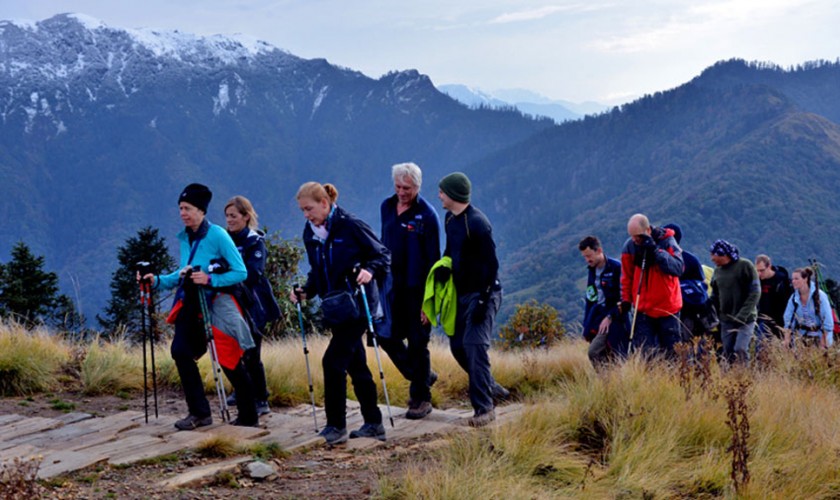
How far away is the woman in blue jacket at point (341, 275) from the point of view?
6.11 m

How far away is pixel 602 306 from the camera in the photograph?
8523mm

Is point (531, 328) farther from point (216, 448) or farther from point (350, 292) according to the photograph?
point (216, 448)

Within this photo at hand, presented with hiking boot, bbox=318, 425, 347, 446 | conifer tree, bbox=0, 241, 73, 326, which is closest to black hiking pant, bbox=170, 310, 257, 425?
hiking boot, bbox=318, 425, 347, 446

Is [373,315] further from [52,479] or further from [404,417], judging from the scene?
[52,479]

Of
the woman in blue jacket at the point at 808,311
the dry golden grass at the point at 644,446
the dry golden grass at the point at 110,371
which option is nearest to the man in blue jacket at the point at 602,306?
the dry golden grass at the point at 644,446

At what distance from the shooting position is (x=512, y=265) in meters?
165

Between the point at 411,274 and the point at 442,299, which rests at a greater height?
the point at 411,274

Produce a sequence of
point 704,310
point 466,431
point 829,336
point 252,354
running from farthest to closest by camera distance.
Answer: point 829,336 < point 704,310 < point 252,354 < point 466,431

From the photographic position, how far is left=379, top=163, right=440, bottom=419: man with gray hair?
7004mm

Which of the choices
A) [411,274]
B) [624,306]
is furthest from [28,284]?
[624,306]

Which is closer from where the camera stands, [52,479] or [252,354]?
[52,479]

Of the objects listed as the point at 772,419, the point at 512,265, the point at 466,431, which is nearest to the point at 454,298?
the point at 466,431

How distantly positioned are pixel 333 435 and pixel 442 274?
149 centimetres

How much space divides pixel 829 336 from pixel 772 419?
4.61 metres
